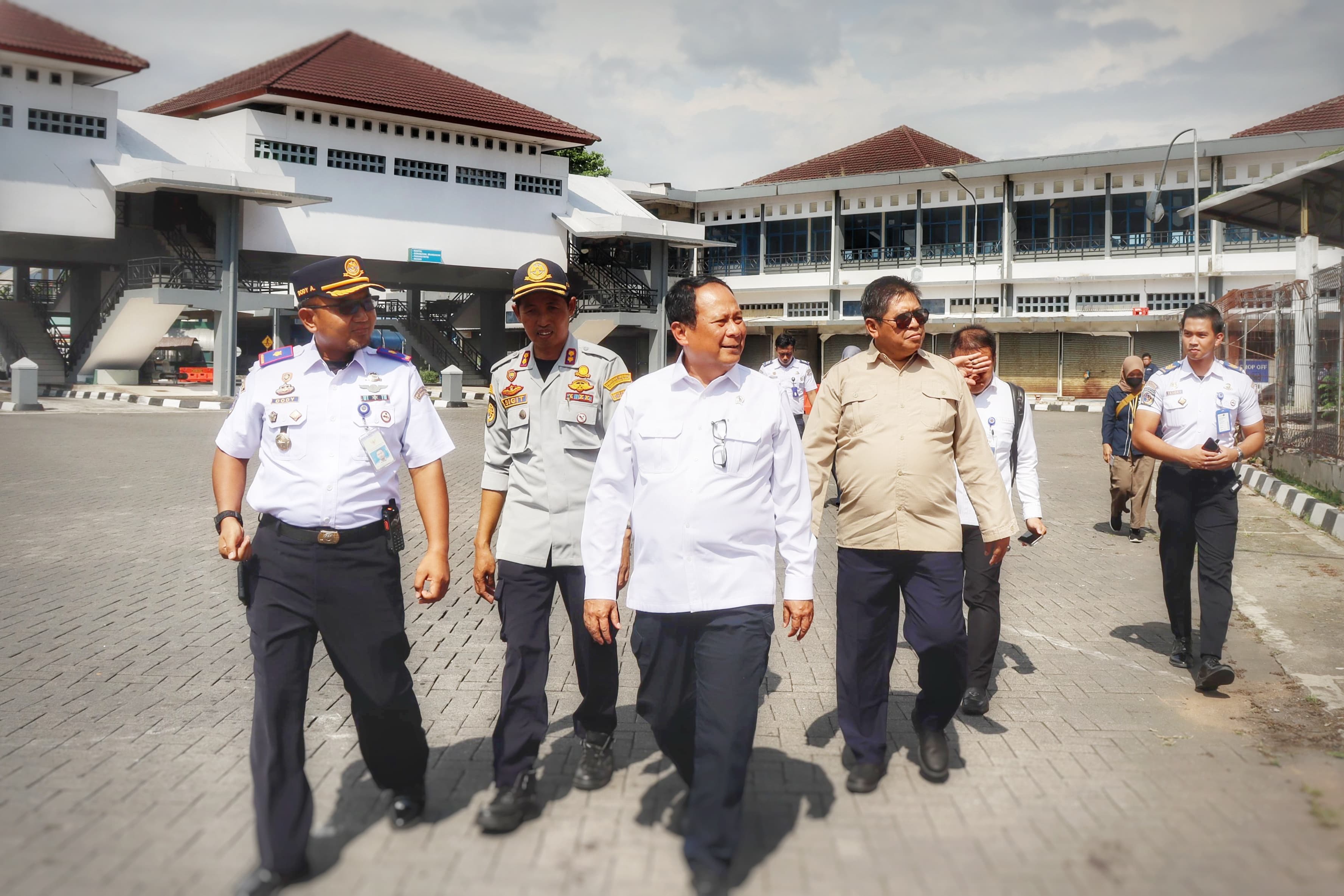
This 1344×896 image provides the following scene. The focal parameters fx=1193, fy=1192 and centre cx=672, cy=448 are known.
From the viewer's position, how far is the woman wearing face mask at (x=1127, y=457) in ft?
34.5

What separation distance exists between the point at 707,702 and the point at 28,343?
3891 cm

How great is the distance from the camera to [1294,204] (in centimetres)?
1205

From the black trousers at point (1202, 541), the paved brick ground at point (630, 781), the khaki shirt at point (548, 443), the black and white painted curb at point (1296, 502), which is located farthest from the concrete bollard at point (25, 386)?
the black trousers at point (1202, 541)

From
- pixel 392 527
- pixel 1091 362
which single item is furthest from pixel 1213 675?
pixel 1091 362

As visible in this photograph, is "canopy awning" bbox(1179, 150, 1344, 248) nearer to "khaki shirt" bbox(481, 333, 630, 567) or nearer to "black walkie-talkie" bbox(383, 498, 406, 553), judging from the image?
"khaki shirt" bbox(481, 333, 630, 567)

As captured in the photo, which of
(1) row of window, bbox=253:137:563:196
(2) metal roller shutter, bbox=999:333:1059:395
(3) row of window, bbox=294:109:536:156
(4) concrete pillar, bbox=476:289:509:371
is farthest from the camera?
(4) concrete pillar, bbox=476:289:509:371

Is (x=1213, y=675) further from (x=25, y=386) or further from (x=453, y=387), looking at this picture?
(x=453, y=387)

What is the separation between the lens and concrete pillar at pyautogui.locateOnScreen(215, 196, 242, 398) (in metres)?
32.8

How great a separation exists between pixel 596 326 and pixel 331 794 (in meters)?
38.4

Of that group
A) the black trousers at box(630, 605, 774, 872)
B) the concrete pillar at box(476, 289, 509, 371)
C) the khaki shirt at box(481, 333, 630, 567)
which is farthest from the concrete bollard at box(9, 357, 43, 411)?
the black trousers at box(630, 605, 774, 872)

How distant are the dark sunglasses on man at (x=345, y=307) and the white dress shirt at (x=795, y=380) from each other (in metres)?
9.29

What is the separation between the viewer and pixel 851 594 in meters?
4.42

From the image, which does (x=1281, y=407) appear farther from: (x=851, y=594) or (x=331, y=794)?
(x=331, y=794)

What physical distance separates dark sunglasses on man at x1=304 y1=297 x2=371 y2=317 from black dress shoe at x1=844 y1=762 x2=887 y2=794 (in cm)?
234
